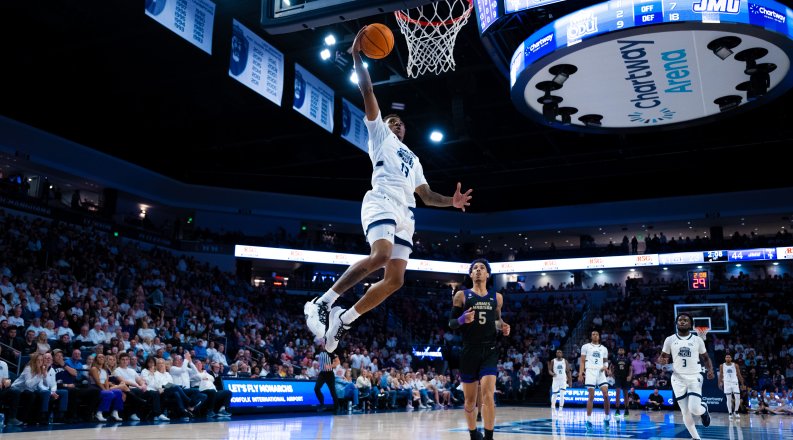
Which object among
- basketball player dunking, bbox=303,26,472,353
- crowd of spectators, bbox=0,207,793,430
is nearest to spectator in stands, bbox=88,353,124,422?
crowd of spectators, bbox=0,207,793,430

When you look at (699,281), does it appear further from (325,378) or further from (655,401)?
(325,378)

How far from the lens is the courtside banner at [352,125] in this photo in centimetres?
1917

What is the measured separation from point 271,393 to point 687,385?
9.50 meters

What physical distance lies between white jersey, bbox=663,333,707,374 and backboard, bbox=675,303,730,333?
15757mm

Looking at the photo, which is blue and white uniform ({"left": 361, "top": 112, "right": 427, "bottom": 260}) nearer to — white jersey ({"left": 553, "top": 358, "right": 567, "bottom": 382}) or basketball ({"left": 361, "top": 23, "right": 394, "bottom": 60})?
basketball ({"left": 361, "top": 23, "right": 394, "bottom": 60})

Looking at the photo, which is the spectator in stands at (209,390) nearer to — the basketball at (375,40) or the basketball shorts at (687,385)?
the basketball shorts at (687,385)

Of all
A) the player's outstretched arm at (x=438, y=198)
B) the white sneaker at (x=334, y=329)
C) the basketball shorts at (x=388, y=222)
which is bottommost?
the white sneaker at (x=334, y=329)

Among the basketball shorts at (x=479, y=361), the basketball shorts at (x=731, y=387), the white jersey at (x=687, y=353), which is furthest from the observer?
the basketball shorts at (x=731, y=387)

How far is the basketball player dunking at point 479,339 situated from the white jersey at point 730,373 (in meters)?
14.2

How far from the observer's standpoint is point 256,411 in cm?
1508

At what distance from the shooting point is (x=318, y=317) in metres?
5.21

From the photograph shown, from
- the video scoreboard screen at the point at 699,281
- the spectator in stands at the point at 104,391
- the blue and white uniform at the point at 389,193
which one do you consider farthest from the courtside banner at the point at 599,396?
the blue and white uniform at the point at 389,193

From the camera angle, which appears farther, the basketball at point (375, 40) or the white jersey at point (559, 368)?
the white jersey at point (559, 368)

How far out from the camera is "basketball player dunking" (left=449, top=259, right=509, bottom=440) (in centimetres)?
685
